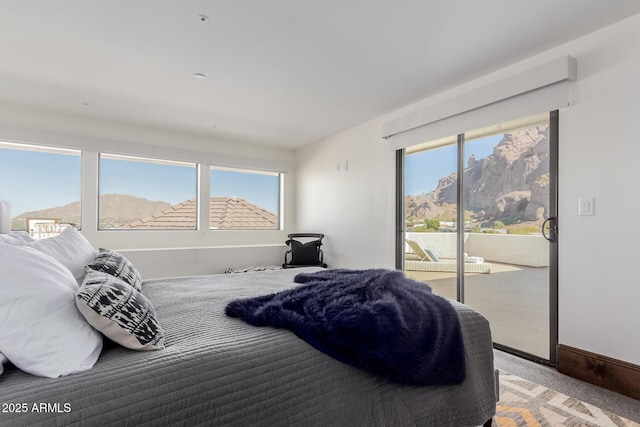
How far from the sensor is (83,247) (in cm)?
186

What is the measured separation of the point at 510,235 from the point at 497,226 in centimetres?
13

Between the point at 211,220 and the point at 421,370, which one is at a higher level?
the point at 211,220

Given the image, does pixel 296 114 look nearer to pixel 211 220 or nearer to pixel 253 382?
pixel 211 220

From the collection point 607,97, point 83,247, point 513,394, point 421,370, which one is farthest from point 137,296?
point 607,97

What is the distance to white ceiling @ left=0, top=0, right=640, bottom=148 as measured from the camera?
1948mm

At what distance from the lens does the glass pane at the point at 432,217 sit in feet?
10.6

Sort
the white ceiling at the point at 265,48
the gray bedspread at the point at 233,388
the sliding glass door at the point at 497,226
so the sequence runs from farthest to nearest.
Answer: the sliding glass door at the point at 497,226, the white ceiling at the point at 265,48, the gray bedspread at the point at 233,388

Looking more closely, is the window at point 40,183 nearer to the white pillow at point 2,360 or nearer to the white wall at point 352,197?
the white wall at point 352,197

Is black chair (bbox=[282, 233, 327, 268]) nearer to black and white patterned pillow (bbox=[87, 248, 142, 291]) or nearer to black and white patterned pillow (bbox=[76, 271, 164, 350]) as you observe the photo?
black and white patterned pillow (bbox=[87, 248, 142, 291])

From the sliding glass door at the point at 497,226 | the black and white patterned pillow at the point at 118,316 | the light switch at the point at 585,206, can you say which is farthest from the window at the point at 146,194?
the light switch at the point at 585,206

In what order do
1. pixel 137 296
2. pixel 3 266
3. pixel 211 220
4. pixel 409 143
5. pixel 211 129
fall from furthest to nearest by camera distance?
pixel 211 220 < pixel 211 129 < pixel 409 143 < pixel 137 296 < pixel 3 266

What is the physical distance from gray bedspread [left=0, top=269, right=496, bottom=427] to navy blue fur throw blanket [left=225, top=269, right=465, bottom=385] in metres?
0.05

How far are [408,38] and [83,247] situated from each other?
7.99ft

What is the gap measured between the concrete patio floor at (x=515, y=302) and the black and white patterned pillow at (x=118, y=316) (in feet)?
8.83
